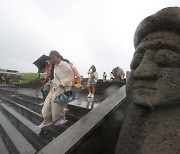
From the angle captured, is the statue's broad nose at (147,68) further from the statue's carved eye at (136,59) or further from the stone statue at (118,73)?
the stone statue at (118,73)

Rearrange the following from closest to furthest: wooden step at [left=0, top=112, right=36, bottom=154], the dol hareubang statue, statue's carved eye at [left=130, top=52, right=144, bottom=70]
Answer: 1. the dol hareubang statue
2. statue's carved eye at [left=130, top=52, right=144, bottom=70]
3. wooden step at [left=0, top=112, right=36, bottom=154]

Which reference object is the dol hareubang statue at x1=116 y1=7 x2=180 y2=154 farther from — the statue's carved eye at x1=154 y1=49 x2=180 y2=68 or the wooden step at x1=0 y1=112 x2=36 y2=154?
the wooden step at x1=0 y1=112 x2=36 y2=154

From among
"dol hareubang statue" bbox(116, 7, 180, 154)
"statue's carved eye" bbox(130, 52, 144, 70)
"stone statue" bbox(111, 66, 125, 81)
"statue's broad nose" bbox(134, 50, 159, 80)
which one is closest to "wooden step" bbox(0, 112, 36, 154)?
"dol hareubang statue" bbox(116, 7, 180, 154)

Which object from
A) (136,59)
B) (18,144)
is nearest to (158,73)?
(136,59)

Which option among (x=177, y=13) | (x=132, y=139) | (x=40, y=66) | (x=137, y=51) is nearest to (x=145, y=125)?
(x=132, y=139)

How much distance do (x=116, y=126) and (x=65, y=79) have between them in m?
2.07

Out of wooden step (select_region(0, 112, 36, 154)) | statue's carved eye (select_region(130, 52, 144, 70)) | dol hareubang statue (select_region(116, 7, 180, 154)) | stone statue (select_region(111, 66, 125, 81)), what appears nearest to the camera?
dol hareubang statue (select_region(116, 7, 180, 154))

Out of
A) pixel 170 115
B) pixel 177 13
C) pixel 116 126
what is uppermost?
pixel 177 13

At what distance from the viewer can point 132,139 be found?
8.01ft

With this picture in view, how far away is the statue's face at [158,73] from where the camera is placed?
7.27 feet

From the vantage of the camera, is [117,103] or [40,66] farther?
[40,66]

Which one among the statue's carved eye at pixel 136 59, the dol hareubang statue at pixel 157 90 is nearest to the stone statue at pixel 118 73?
the statue's carved eye at pixel 136 59

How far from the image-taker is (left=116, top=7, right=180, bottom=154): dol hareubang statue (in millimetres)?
2211

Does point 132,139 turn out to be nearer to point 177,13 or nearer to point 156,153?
point 156,153
